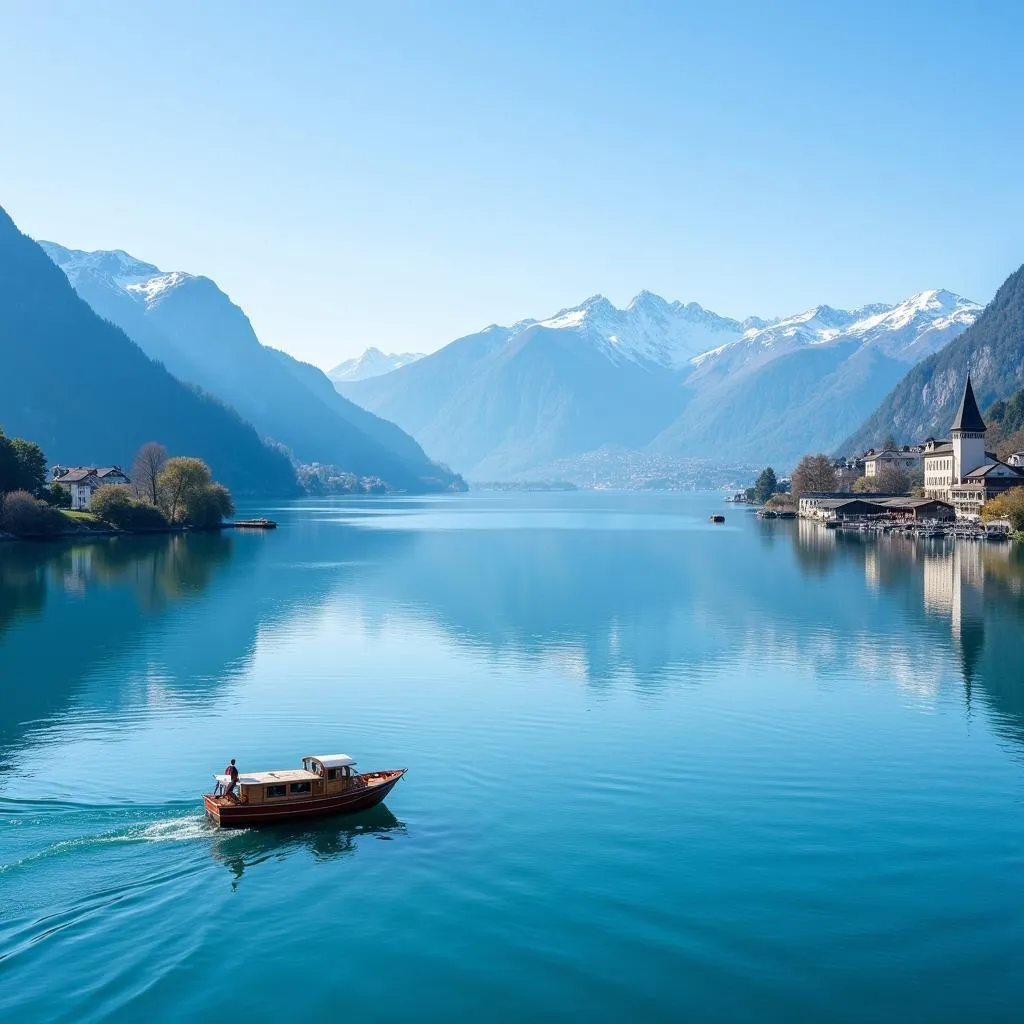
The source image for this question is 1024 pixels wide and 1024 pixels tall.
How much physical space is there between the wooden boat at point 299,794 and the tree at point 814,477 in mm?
147810

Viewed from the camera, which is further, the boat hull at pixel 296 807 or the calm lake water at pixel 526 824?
the boat hull at pixel 296 807

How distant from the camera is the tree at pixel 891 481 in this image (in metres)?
158

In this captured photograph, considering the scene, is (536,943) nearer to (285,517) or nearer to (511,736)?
(511,736)

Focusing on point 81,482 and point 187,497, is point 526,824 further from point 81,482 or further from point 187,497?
point 81,482

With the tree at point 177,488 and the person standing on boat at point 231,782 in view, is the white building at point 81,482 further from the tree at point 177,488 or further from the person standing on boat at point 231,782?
the person standing on boat at point 231,782

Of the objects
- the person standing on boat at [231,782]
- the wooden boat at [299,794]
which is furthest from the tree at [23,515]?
the person standing on boat at [231,782]

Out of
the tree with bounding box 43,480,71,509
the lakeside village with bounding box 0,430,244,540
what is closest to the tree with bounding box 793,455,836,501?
the lakeside village with bounding box 0,430,244,540

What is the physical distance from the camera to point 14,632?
45.3 m

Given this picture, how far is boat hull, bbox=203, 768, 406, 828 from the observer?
68.3 ft

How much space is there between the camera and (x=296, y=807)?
70.2ft

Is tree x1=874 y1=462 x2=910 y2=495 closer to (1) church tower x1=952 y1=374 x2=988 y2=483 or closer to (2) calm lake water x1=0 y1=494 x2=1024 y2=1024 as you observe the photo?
(1) church tower x1=952 y1=374 x2=988 y2=483

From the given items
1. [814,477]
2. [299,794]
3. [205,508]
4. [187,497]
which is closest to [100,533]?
[187,497]

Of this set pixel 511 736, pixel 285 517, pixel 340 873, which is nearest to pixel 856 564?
pixel 511 736

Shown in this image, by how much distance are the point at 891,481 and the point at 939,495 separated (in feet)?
77.1
